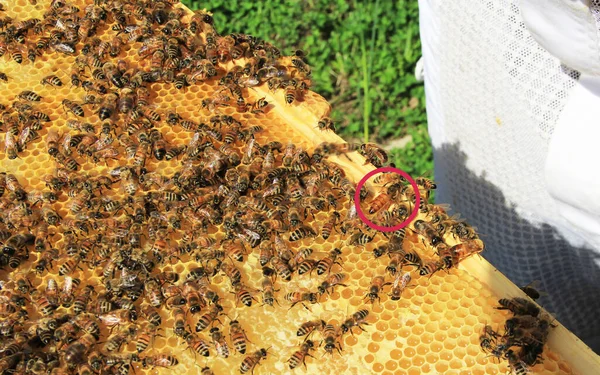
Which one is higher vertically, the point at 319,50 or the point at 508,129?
the point at 508,129

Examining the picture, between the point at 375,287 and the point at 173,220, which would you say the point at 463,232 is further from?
the point at 173,220

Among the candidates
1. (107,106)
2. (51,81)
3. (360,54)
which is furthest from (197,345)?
(360,54)

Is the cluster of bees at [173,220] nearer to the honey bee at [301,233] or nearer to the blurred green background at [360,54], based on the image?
the honey bee at [301,233]

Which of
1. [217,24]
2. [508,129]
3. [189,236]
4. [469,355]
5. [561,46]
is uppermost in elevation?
[561,46]

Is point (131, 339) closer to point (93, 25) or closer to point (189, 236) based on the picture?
point (189, 236)

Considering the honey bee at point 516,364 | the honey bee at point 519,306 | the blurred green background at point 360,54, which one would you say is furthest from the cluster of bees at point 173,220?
the blurred green background at point 360,54

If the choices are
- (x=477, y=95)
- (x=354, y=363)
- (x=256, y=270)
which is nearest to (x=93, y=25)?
(x=256, y=270)
